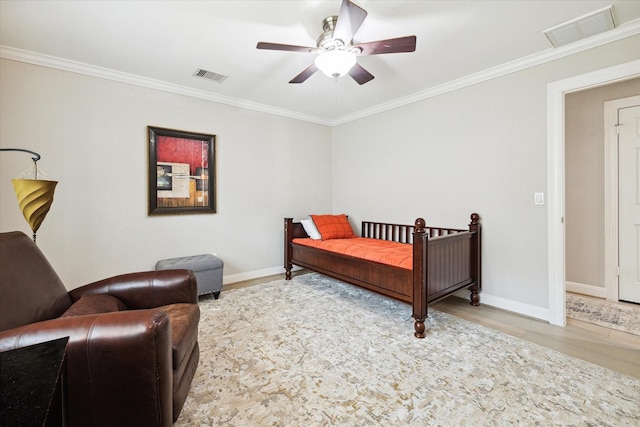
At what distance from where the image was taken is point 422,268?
8.04ft

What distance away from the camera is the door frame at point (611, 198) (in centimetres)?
323

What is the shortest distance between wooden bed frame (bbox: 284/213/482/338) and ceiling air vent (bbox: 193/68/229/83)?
228 centimetres

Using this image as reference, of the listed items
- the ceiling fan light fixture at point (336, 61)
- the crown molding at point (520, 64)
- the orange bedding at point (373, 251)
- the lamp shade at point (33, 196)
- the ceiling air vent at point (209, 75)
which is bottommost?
the orange bedding at point (373, 251)

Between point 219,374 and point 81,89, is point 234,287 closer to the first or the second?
point 219,374

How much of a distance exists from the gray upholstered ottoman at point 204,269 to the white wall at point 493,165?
241 centimetres

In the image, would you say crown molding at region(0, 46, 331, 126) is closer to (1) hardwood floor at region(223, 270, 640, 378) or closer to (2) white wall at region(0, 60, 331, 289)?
(2) white wall at region(0, 60, 331, 289)

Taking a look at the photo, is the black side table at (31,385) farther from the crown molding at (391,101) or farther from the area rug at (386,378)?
the crown molding at (391,101)

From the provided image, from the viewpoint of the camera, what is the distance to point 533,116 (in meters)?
2.75

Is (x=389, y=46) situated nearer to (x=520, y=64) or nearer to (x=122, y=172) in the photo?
(x=520, y=64)

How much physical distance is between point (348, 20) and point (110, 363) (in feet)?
7.01

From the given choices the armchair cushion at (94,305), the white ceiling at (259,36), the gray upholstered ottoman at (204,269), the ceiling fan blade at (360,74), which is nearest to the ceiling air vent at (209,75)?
the white ceiling at (259,36)

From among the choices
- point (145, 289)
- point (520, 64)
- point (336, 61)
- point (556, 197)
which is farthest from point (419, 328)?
point (520, 64)

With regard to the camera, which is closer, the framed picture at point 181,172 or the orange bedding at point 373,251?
the orange bedding at point 373,251

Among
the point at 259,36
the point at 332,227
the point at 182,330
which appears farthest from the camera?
the point at 332,227
